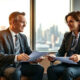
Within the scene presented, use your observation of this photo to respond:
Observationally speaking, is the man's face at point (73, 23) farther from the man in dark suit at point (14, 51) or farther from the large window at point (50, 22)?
the large window at point (50, 22)

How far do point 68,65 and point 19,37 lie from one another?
0.75m

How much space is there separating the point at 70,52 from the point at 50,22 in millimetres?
1134

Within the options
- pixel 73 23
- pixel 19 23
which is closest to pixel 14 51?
pixel 19 23

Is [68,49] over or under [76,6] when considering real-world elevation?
under

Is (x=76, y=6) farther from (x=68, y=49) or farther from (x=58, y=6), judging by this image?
(x=68, y=49)

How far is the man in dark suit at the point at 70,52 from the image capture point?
211 cm

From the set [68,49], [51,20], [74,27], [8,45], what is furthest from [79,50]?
[51,20]

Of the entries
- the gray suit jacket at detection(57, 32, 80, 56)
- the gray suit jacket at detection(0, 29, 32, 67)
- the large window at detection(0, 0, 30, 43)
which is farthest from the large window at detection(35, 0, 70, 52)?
the gray suit jacket at detection(0, 29, 32, 67)

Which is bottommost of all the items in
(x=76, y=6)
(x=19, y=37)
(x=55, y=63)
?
(x=55, y=63)

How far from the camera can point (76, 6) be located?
332 centimetres

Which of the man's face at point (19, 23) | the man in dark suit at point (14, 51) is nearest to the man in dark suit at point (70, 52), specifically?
the man in dark suit at point (14, 51)

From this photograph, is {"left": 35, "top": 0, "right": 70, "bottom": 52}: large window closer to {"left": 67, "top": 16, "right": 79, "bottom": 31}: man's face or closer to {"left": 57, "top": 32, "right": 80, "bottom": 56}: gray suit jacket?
{"left": 57, "top": 32, "right": 80, "bottom": 56}: gray suit jacket

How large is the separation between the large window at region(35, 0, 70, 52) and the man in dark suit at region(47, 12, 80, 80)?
3.02ft

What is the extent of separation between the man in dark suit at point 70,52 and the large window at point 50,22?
920 mm
